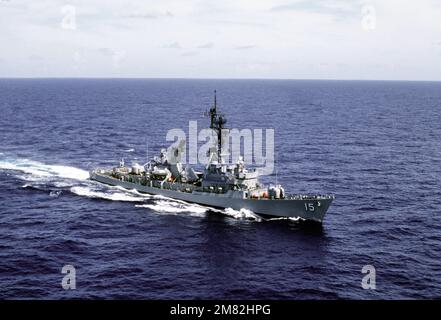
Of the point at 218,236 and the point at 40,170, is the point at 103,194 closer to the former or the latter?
the point at 40,170

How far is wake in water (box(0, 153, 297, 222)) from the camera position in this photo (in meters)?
77.7

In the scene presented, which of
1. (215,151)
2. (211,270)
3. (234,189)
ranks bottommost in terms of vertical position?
(211,270)

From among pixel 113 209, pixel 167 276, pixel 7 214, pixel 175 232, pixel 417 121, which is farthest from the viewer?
pixel 417 121

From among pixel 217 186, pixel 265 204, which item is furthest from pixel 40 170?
pixel 265 204

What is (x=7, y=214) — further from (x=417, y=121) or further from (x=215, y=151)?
(x=417, y=121)

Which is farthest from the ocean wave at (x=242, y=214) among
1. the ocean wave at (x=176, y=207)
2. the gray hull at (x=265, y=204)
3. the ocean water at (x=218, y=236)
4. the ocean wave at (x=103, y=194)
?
the ocean wave at (x=103, y=194)

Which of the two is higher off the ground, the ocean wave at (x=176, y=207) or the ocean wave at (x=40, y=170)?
the ocean wave at (x=40, y=170)

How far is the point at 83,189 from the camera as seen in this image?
288 feet

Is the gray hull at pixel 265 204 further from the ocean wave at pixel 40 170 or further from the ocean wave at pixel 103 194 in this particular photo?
the ocean wave at pixel 40 170

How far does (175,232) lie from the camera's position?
67562 mm

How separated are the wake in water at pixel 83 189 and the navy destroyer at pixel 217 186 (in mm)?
1242

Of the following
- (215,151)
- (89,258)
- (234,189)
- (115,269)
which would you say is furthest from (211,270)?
(215,151)

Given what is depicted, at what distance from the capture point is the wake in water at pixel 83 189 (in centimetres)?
7769

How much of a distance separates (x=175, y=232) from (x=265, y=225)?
536 inches
